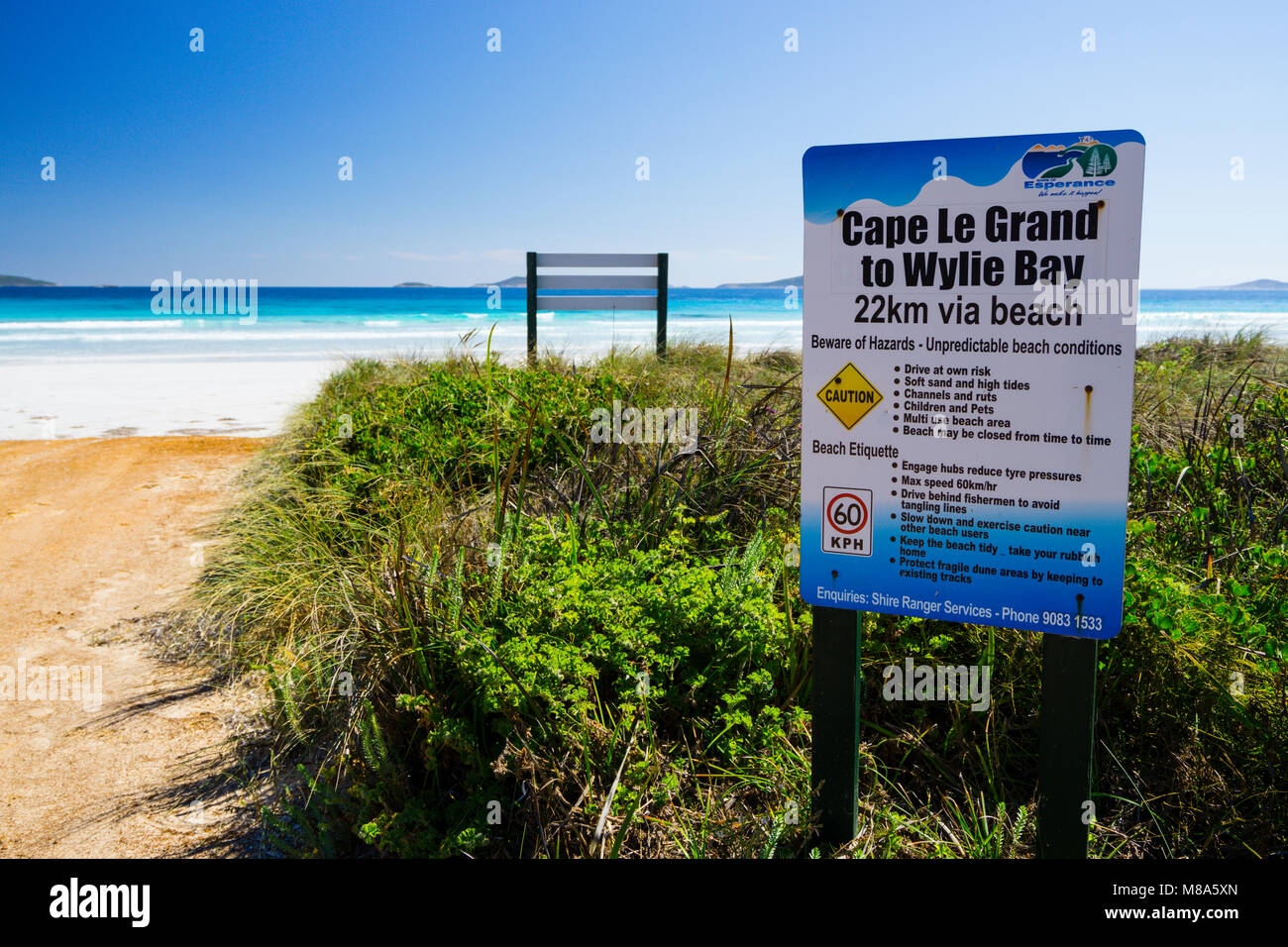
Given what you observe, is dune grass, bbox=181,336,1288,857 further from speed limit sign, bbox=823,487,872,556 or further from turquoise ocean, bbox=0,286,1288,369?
turquoise ocean, bbox=0,286,1288,369

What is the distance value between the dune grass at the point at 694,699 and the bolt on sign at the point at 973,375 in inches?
27.0

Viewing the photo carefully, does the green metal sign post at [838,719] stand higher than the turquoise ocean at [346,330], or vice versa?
the turquoise ocean at [346,330]

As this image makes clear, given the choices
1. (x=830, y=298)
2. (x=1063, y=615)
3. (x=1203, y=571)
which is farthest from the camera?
(x=1203, y=571)

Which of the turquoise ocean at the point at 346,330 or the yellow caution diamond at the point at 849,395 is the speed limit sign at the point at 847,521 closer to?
the yellow caution diamond at the point at 849,395

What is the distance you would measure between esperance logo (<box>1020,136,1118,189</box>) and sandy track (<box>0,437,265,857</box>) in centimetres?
340

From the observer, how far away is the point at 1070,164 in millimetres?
2227

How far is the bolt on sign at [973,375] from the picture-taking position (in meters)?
2.23

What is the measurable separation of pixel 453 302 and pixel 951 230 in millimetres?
60459

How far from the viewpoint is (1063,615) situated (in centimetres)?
231

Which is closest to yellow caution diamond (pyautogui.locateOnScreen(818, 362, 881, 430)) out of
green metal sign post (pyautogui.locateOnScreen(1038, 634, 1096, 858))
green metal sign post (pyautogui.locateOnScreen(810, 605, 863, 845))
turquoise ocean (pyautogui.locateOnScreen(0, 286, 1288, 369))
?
green metal sign post (pyautogui.locateOnScreen(810, 605, 863, 845))

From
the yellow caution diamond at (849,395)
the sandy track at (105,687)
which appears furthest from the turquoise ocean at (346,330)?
the yellow caution diamond at (849,395)

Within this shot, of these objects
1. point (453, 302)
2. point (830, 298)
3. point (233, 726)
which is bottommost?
point (233, 726)

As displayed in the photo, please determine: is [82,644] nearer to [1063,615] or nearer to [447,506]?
[447,506]

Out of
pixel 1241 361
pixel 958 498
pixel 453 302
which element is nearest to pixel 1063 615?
pixel 958 498
